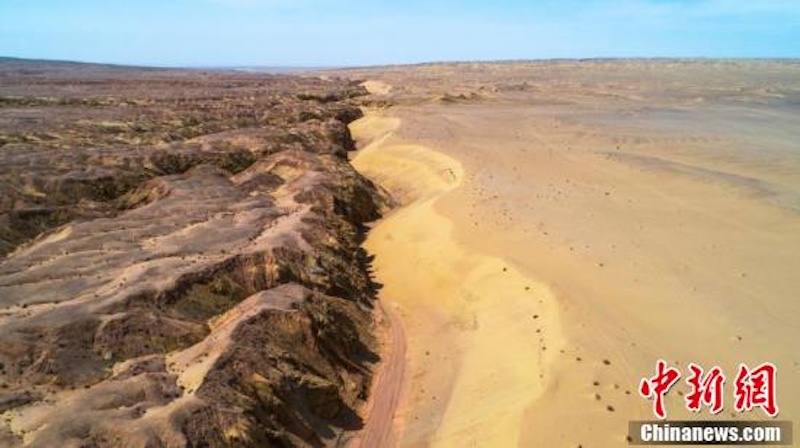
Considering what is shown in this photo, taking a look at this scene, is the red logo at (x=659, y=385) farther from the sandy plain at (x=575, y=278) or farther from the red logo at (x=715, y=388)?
the sandy plain at (x=575, y=278)

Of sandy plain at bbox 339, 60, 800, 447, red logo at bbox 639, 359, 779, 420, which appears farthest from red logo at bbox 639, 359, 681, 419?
sandy plain at bbox 339, 60, 800, 447

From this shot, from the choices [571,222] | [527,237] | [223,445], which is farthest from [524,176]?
[223,445]

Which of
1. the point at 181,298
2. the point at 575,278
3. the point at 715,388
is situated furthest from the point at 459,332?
the point at 181,298

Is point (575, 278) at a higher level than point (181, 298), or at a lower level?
lower

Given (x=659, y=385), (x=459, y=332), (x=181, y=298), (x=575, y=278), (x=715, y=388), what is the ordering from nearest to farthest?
(x=715, y=388) < (x=659, y=385) < (x=181, y=298) < (x=459, y=332) < (x=575, y=278)

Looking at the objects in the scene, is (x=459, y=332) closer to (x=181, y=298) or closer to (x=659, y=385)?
(x=659, y=385)

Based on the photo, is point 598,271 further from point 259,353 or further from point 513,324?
point 259,353
